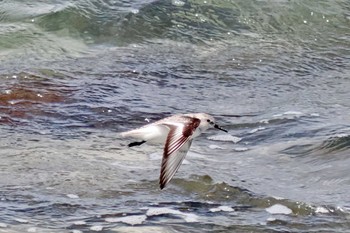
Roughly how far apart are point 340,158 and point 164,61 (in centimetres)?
280

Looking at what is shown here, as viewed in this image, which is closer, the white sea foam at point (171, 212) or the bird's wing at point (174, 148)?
the bird's wing at point (174, 148)

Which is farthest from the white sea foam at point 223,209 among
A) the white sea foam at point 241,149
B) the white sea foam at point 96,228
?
the white sea foam at point 241,149

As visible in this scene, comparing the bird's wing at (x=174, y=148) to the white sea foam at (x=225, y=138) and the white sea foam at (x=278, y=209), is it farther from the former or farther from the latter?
the white sea foam at (x=225, y=138)

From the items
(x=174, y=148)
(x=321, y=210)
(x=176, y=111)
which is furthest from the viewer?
(x=176, y=111)

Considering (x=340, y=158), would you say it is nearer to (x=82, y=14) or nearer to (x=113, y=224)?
(x=113, y=224)

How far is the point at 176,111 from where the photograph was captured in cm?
688

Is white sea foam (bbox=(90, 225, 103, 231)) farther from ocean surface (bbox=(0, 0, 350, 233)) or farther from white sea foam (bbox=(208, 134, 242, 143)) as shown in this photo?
white sea foam (bbox=(208, 134, 242, 143))

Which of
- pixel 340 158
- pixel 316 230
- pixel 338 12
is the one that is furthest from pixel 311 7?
pixel 316 230

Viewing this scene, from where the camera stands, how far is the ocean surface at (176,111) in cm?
487

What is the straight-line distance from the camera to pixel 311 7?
979cm

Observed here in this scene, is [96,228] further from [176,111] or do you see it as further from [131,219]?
[176,111]

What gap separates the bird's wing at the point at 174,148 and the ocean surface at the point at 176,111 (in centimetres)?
27

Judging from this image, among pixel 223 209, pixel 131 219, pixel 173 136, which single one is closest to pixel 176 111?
pixel 223 209

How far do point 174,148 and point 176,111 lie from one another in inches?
96.7
